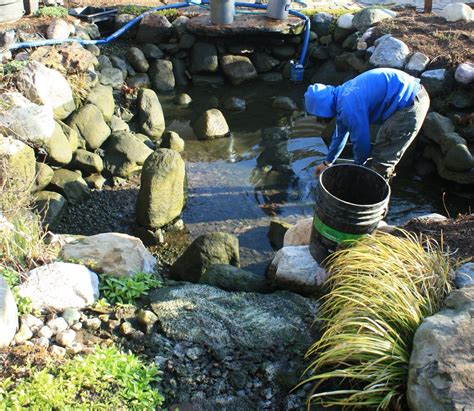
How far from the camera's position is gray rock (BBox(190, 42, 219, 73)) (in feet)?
33.8

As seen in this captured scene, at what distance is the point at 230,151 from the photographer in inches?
325

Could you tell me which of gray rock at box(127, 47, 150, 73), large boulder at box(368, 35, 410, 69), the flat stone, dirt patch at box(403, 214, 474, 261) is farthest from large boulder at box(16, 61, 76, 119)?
large boulder at box(368, 35, 410, 69)

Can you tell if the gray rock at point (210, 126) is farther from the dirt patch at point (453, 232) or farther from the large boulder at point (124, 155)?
the dirt patch at point (453, 232)

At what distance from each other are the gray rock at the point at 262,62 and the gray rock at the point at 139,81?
7.49 ft

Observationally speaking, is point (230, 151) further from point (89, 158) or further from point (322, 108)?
point (322, 108)

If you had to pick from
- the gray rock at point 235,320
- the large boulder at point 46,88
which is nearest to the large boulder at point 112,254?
the gray rock at point 235,320

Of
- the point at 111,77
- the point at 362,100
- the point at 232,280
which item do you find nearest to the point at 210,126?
the point at 111,77

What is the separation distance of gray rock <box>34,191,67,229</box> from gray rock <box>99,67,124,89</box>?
3259 millimetres

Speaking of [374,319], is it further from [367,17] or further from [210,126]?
[367,17]

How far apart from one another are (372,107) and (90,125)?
3971mm

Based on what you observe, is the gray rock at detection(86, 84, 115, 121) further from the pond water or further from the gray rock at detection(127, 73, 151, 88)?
the gray rock at detection(127, 73, 151, 88)

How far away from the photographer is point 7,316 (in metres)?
3.34

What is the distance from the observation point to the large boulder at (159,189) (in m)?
6.08

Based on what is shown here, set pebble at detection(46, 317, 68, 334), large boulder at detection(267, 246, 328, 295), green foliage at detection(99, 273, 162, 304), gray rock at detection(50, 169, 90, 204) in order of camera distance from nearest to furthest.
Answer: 1. pebble at detection(46, 317, 68, 334)
2. green foliage at detection(99, 273, 162, 304)
3. large boulder at detection(267, 246, 328, 295)
4. gray rock at detection(50, 169, 90, 204)
